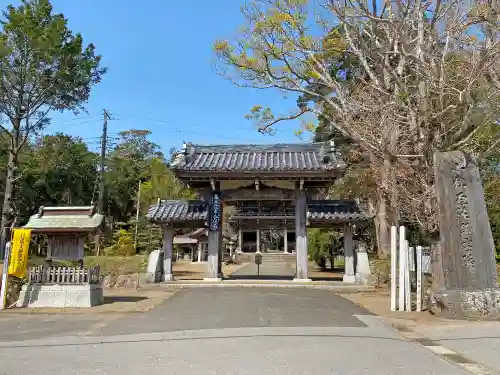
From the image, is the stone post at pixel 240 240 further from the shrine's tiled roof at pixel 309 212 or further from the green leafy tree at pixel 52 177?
the shrine's tiled roof at pixel 309 212

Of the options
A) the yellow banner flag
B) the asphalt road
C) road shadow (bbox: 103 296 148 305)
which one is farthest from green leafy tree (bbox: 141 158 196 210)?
the asphalt road

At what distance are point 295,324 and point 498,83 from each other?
903cm

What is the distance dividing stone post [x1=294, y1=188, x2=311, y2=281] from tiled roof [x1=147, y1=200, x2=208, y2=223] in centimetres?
404

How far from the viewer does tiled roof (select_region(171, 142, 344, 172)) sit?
18922mm

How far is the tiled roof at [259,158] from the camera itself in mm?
18922

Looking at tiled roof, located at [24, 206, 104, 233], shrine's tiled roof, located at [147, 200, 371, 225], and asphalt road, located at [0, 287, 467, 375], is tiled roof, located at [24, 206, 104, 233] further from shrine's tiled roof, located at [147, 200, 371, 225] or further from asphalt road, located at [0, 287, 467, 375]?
shrine's tiled roof, located at [147, 200, 371, 225]

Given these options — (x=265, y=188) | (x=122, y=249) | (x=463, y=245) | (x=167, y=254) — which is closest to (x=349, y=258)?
(x=265, y=188)

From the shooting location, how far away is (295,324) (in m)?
9.16

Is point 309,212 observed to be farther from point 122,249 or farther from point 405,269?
point 122,249

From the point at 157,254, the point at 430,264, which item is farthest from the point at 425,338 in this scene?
the point at 157,254

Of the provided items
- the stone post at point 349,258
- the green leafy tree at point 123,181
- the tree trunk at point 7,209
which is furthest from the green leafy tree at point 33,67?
the green leafy tree at point 123,181

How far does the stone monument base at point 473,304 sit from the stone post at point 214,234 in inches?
437

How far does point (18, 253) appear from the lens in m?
12.3

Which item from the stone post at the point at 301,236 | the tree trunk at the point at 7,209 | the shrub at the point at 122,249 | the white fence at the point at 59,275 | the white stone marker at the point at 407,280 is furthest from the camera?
the shrub at the point at 122,249
